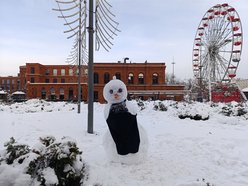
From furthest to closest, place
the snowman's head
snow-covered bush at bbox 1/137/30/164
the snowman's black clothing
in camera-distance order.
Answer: the snowman's head
the snowman's black clothing
snow-covered bush at bbox 1/137/30/164

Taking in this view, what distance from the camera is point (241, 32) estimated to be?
27188mm

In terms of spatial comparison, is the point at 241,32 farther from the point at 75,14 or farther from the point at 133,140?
the point at 133,140

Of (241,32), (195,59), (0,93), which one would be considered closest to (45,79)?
(0,93)

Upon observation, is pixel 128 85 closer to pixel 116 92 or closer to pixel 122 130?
pixel 116 92

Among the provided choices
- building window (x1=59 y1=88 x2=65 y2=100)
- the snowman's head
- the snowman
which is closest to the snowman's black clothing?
the snowman

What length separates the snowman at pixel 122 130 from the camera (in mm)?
4965

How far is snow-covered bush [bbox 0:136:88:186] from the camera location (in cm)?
333

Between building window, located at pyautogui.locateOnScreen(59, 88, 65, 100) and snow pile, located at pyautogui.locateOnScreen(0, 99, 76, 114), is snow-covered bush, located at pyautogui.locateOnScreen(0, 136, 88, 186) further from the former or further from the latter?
building window, located at pyautogui.locateOnScreen(59, 88, 65, 100)

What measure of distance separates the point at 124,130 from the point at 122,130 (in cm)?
4

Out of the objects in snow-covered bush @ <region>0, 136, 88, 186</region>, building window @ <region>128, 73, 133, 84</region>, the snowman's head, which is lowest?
snow-covered bush @ <region>0, 136, 88, 186</region>

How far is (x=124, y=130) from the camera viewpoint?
16.2 feet

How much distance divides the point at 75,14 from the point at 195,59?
2739 centimetres

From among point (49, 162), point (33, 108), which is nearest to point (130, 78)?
point (33, 108)

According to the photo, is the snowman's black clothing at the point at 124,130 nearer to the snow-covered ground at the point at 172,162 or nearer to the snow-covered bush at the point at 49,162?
the snow-covered ground at the point at 172,162
